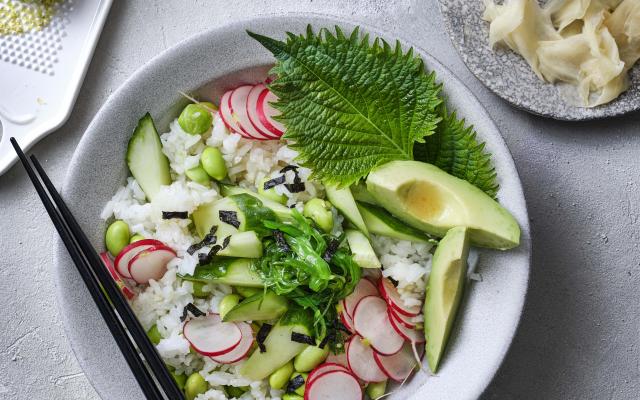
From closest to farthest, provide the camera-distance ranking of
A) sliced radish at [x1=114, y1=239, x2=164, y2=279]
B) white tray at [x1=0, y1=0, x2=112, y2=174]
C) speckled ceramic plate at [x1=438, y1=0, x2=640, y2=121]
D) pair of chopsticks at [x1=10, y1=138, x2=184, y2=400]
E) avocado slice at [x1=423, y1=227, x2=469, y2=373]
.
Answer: avocado slice at [x1=423, y1=227, x2=469, y2=373], pair of chopsticks at [x1=10, y1=138, x2=184, y2=400], sliced radish at [x1=114, y1=239, x2=164, y2=279], speckled ceramic plate at [x1=438, y1=0, x2=640, y2=121], white tray at [x1=0, y1=0, x2=112, y2=174]

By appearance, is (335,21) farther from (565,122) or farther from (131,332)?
(131,332)

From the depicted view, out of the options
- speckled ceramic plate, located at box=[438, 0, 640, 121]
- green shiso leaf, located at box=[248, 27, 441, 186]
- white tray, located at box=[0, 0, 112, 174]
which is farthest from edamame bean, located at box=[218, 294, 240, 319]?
speckled ceramic plate, located at box=[438, 0, 640, 121]

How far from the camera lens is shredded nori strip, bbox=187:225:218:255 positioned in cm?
218

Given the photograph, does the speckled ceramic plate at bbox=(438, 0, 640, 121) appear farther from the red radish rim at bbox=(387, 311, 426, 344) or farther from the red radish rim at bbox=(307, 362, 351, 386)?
the red radish rim at bbox=(307, 362, 351, 386)

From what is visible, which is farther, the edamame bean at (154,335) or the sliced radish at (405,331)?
the edamame bean at (154,335)

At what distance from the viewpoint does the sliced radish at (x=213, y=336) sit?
7.09 feet

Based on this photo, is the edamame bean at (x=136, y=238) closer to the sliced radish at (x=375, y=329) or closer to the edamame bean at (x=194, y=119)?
the edamame bean at (x=194, y=119)

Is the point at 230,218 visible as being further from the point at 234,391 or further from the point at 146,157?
the point at 234,391

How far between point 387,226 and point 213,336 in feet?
2.26

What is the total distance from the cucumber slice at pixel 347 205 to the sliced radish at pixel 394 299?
18 centimetres

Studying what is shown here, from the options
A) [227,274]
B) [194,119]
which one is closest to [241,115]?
[194,119]

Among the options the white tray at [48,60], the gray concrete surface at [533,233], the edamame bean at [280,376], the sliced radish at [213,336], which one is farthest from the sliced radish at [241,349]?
the white tray at [48,60]

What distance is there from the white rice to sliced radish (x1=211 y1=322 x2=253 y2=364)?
0.19 ft

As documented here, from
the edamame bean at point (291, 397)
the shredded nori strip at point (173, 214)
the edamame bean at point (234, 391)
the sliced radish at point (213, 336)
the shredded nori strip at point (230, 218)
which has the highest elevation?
the shredded nori strip at point (230, 218)
